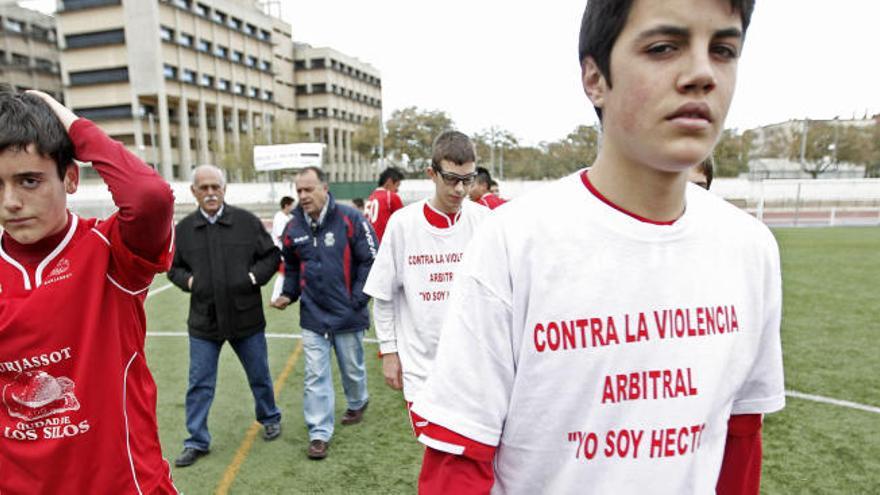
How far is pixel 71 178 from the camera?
2.01m

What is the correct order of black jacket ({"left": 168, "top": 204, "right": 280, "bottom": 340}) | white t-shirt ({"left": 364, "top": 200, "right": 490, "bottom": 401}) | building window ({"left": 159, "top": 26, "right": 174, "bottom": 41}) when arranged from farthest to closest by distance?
building window ({"left": 159, "top": 26, "right": 174, "bottom": 41}) < black jacket ({"left": 168, "top": 204, "right": 280, "bottom": 340}) < white t-shirt ({"left": 364, "top": 200, "right": 490, "bottom": 401})

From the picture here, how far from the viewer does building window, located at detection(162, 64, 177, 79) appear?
161 ft

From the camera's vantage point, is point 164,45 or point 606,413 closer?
point 606,413

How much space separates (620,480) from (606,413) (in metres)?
0.15

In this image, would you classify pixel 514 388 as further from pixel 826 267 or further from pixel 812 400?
pixel 826 267

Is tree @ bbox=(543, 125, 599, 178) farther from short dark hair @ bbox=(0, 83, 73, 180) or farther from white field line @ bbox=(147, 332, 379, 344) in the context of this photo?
short dark hair @ bbox=(0, 83, 73, 180)

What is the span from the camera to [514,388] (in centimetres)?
113

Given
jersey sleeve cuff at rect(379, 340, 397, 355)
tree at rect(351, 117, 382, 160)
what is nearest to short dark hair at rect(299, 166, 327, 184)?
jersey sleeve cuff at rect(379, 340, 397, 355)

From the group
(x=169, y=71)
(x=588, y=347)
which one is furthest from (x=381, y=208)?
(x=169, y=71)

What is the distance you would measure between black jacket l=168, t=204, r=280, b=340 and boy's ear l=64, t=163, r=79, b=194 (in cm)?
233

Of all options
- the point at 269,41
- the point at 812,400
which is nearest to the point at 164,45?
the point at 269,41

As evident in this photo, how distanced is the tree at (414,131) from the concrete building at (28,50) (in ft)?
108

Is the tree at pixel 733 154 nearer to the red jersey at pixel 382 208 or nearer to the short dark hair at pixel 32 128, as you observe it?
the red jersey at pixel 382 208

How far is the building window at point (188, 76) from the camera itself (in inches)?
2014
